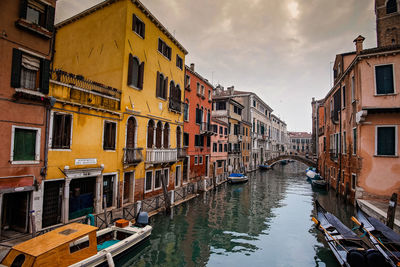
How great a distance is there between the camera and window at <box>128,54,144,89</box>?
42.4ft

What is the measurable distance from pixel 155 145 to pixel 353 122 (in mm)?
14062

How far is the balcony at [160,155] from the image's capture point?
1429cm

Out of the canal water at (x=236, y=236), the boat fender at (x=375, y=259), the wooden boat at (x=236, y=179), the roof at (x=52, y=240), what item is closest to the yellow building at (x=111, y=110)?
the roof at (x=52, y=240)

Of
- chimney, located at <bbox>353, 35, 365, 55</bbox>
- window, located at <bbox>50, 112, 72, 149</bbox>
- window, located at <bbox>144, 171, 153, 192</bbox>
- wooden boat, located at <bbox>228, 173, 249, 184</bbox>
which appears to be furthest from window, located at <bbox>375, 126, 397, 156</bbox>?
window, located at <bbox>50, 112, 72, 149</bbox>

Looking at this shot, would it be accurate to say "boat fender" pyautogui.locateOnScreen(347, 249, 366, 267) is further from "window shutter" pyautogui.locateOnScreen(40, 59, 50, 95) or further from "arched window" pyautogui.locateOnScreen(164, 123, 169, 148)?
"arched window" pyautogui.locateOnScreen(164, 123, 169, 148)

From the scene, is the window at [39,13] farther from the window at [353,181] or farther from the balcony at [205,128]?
the window at [353,181]

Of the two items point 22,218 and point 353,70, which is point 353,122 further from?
point 22,218

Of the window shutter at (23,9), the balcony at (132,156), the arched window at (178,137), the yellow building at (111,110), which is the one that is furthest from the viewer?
the arched window at (178,137)

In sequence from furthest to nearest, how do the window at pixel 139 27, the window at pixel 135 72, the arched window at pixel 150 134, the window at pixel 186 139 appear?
1. the window at pixel 186 139
2. the arched window at pixel 150 134
3. the window at pixel 139 27
4. the window at pixel 135 72

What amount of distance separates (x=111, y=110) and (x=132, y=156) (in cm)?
289

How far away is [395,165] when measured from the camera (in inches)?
535

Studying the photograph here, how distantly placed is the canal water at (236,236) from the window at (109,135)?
468cm

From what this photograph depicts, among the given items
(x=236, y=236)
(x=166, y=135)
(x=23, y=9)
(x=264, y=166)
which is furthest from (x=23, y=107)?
(x=264, y=166)

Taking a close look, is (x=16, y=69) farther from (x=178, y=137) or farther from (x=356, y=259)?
(x=356, y=259)
